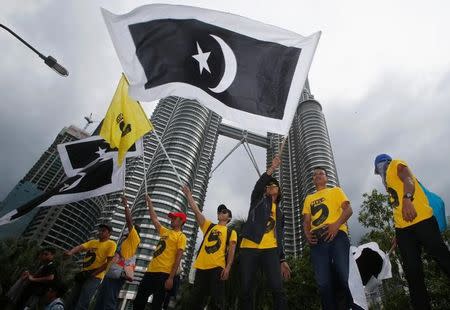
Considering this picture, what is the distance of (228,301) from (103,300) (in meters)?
10.1

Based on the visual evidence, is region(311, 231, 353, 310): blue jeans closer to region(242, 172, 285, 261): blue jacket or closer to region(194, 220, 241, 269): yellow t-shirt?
region(242, 172, 285, 261): blue jacket

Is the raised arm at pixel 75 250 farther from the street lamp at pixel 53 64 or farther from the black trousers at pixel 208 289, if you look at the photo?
the street lamp at pixel 53 64

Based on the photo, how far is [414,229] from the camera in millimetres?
3693

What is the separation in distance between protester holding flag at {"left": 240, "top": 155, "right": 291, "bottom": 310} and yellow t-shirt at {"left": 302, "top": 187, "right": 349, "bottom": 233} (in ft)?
1.95

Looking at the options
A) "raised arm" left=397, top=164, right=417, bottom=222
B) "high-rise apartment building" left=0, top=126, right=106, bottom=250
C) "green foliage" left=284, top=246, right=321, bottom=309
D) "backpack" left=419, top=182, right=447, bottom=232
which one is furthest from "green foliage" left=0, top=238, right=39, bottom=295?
Answer: "high-rise apartment building" left=0, top=126, right=106, bottom=250

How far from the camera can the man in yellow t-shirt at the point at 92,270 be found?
583cm

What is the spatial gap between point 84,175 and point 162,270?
355 centimetres

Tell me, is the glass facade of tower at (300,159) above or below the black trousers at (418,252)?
above

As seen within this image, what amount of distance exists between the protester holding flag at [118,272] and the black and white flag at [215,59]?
3.28 meters

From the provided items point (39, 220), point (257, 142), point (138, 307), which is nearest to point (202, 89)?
point (138, 307)

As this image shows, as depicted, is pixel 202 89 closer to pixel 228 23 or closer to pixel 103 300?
pixel 228 23

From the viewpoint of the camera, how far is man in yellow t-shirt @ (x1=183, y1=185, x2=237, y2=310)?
496 cm

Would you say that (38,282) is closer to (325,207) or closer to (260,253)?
(260,253)

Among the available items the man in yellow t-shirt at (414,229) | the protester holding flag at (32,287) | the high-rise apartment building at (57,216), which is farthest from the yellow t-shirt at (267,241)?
the high-rise apartment building at (57,216)
